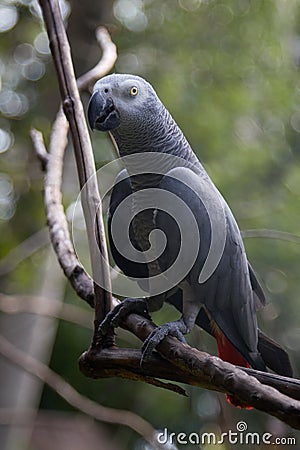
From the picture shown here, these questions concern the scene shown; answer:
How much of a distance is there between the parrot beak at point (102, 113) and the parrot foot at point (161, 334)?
278 mm

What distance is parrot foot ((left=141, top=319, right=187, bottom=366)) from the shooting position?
67cm

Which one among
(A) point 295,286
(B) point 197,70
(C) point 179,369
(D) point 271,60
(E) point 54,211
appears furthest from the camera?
(B) point 197,70

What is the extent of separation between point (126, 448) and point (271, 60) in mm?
1116

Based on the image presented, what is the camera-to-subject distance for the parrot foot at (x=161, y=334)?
67 centimetres

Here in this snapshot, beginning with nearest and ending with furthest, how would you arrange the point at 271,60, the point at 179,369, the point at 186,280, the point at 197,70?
1. the point at 179,369
2. the point at 186,280
3. the point at 271,60
4. the point at 197,70

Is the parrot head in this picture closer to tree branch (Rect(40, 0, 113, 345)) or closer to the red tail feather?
tree branch (Rect(40, 0, 113, 345))

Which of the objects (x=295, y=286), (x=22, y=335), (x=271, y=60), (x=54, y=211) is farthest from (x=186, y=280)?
(x=22, y=335)

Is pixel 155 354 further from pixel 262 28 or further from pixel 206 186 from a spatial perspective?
pixel 262 28

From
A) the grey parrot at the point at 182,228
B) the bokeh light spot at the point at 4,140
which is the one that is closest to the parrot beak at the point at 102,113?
the grey parrot at the point at 182,228

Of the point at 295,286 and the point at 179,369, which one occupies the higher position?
the point at 179,369

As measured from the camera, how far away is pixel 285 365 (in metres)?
0.73

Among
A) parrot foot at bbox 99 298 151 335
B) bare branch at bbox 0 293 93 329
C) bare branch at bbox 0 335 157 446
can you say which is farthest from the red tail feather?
bare branch at bbox 0 293 93 329

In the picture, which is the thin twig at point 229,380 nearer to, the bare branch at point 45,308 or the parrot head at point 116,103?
the parrot head at point 116,103

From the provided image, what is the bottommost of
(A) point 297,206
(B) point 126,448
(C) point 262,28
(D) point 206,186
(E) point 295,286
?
(B) point 126,448
